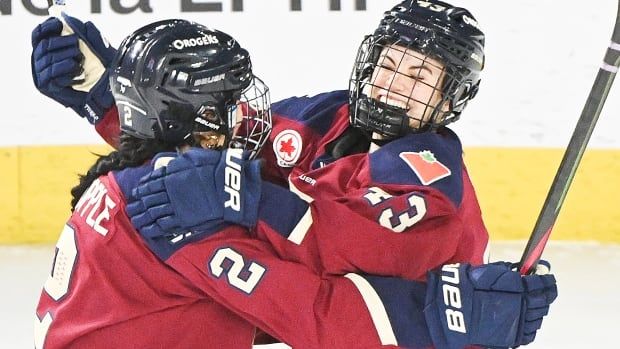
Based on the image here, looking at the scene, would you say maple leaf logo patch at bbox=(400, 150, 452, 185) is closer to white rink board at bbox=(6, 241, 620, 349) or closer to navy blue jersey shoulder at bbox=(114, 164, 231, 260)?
navy blue jersey shoulder at bbox=(114, 164, 231, 260)

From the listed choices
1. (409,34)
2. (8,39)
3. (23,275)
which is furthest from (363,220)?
(8,39)

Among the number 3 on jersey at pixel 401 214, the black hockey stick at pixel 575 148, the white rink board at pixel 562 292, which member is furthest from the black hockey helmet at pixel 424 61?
the white rink board at pixel 562 292

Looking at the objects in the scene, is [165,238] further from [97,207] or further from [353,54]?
[353,54]

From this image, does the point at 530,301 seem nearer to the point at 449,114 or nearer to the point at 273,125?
the point at 449,114

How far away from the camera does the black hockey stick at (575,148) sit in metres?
2.17

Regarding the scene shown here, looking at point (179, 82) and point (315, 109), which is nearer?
point (179, 82)

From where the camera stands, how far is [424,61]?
2543 millimetres

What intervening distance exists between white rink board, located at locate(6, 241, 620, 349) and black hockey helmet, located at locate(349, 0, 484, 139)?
1.10 meters

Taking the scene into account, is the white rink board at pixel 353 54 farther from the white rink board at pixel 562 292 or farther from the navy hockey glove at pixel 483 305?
the navy hockey glove at pixel 483 305

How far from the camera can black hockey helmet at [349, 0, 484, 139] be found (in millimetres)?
2539

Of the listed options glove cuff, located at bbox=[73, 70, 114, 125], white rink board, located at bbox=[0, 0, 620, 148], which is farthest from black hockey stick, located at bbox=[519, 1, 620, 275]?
white rink board, located at bbox=[0, 0, 620, 148]

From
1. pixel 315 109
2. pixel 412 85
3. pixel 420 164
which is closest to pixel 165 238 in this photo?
pixel 420 164

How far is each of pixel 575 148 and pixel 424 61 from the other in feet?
1.38

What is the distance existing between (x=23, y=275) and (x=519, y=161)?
62.5 inches
